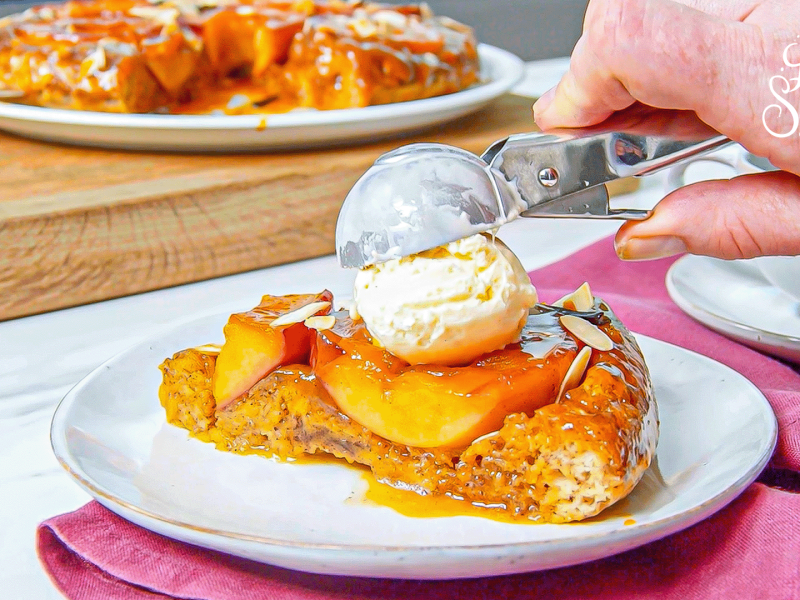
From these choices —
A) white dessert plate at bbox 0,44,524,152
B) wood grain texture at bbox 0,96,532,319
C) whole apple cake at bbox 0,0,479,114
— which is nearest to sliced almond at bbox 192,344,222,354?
wood grain texture at bbox 0,96,532,319

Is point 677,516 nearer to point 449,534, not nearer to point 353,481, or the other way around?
point 449,534

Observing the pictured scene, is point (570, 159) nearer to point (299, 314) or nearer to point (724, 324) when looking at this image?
point (299, 314)

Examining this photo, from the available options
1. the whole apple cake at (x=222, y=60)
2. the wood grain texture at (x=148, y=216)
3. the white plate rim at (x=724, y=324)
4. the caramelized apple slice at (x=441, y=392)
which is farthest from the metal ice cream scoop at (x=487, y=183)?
the whole apple cake at (x=222, y=60)

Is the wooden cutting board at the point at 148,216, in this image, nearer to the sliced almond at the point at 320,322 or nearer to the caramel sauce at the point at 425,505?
the sliced almond at the point at 320,322

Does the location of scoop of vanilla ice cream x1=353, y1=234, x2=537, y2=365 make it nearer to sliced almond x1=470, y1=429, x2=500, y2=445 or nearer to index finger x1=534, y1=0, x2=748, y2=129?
sliced almond x1=470, y1=429, x2=500, y2=445

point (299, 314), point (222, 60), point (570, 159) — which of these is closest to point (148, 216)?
point (222, 60)
